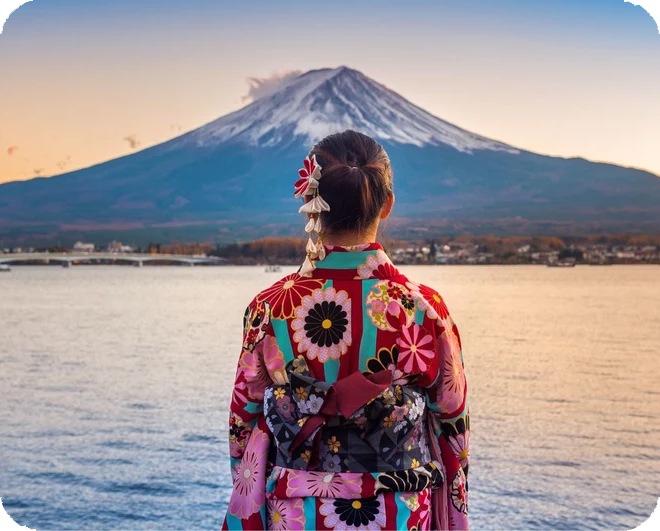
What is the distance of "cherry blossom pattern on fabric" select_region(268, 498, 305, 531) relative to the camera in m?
1.40

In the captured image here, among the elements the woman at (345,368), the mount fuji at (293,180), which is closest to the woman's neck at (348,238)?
the woman at (345,368)

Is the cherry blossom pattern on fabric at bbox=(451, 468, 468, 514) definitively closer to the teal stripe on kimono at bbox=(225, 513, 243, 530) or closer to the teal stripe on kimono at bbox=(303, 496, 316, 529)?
the teal stripe on kimono at bbox=(303, 496, 316, 529)

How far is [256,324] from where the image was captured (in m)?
1.45

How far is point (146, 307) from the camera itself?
3562 cm

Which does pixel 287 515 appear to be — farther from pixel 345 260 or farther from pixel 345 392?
pixel 345 260

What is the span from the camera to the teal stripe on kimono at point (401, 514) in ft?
4.54

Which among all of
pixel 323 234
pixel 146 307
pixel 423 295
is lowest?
pixel 146 307

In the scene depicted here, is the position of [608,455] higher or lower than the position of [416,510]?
lower

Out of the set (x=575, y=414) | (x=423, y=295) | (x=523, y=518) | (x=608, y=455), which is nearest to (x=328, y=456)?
(x=423, y=295)

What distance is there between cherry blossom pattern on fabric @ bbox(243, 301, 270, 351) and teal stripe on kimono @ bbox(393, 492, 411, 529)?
0.36 metres

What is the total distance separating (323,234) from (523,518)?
497cm

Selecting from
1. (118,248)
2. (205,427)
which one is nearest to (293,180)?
(118,248)

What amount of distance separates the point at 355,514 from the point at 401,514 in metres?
0.08

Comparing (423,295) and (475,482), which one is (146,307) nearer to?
(475,482)
